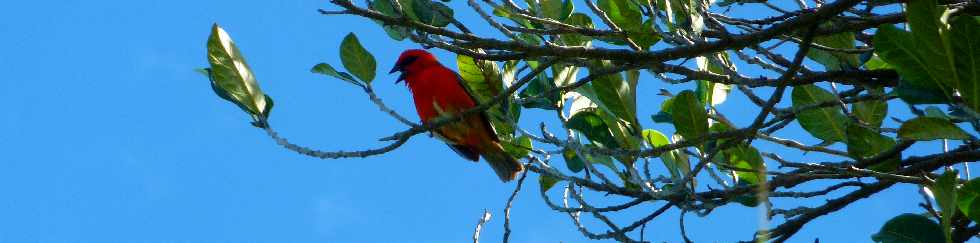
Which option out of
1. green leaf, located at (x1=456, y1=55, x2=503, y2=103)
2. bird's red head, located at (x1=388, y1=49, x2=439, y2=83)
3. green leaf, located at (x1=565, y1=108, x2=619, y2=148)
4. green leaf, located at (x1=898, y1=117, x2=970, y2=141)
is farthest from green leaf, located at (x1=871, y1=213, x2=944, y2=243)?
bird's red head, located at (x1=388, y1=49, x2=439, y2=83)

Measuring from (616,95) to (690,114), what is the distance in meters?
0.26

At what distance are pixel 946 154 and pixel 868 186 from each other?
0.26 meters

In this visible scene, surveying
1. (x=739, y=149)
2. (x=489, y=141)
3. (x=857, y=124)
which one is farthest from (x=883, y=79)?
(x=489, y=141)

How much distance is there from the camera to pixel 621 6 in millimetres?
3545

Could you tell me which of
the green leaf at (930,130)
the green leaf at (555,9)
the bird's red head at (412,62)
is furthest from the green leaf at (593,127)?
the bird's red head at (412,62)

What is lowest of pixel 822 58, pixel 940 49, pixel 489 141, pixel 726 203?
pixel 940 49

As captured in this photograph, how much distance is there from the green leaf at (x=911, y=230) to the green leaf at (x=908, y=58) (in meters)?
0.31

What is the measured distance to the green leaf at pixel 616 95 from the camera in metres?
3.58

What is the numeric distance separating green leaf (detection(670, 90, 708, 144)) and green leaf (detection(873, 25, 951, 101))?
2.43 feet

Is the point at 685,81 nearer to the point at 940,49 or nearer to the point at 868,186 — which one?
the point at 868,186

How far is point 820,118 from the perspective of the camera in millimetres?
3766

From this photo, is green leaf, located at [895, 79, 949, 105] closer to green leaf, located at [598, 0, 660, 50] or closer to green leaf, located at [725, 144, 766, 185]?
green leaf, located at [725, 144, 766, 185]

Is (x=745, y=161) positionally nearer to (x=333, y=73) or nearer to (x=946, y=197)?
(x=946, y=197)

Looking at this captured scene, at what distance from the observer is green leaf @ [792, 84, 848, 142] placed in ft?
12.3
